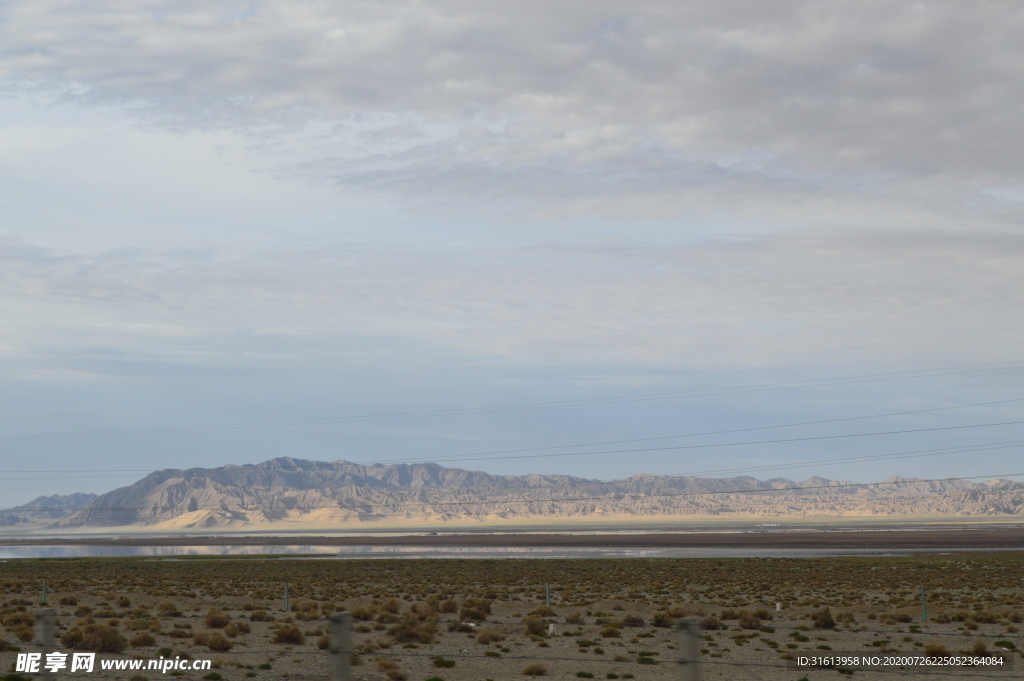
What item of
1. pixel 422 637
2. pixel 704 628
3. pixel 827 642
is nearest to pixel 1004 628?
pixel 827 642

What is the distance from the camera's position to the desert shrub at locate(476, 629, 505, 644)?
1131 inches

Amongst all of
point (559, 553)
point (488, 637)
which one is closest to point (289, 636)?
point (488, 637)

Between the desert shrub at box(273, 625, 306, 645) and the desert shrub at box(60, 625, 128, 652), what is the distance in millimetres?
4581

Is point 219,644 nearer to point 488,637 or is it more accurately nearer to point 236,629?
point 236,629

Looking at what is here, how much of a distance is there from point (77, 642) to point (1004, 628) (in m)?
29.8

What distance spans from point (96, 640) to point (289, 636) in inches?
226

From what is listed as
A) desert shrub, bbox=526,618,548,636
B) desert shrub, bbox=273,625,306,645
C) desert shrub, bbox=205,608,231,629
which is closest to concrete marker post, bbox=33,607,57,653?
desert shrub, bbox=273,625,306,645

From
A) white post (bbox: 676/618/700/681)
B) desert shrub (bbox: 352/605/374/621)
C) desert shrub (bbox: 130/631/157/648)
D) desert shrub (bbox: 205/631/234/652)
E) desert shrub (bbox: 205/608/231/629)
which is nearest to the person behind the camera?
white post (bbox: 676/618/700/681)

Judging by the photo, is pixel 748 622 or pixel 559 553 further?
pixel 559 553

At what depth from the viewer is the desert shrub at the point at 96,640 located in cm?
2450

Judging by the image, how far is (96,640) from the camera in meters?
24.7

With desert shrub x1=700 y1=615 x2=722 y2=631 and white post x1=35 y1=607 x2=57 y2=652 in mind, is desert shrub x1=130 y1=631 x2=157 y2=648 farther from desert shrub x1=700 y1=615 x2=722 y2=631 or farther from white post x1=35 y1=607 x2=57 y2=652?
desert shrub x1=700 y1=615 x2=722 y2=631

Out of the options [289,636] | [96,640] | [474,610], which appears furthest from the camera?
[474,610]

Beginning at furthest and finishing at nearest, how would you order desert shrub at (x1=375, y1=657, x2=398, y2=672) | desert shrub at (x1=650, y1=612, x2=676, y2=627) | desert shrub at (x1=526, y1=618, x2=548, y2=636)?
1. desert shrub at (x1=650, y1=612, x2=676, y2=627)
2. desert shrub at (x1=526, y1=618, x2=548, y2=636)
3. desert shrub at (x1=375, y1=657, x2=398, y2=672)
